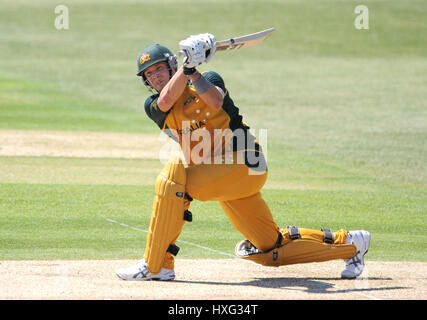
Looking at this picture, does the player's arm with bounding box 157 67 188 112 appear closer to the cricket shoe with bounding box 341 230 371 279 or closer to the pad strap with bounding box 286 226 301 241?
the pad strap with bounding box 286 226 301 241

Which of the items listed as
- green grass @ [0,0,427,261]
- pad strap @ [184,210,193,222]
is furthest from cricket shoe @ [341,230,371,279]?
pad strap @ [184,210,193,222]

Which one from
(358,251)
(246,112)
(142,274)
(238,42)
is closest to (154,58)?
(238,42)

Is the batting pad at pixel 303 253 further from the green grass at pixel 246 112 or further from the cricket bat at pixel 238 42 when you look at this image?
the cricket bat at pixel 238 42

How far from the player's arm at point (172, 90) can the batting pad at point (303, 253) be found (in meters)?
1.60

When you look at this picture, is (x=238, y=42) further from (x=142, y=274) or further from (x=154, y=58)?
(x=142, y=274)

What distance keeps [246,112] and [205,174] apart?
14.1 metres

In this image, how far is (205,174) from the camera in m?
6.15

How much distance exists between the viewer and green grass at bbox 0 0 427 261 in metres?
9.16

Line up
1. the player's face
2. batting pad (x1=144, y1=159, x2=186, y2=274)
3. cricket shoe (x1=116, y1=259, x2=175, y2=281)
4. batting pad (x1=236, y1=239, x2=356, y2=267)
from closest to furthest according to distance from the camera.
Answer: batting pad (x1=144, y1=159, x2=186, y2=274)
cricket shoe (x1=116, y1=259, x2=175, y2=281)
the player's face
batting pad (x1=236, y1=239, x2=356, y2=267)

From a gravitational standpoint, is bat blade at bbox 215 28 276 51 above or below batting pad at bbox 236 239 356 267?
above

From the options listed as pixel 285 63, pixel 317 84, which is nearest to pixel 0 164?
pixel 317 84

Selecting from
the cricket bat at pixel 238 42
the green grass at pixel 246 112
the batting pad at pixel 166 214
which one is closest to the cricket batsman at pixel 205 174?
Result: the batting pad at pixel 166 214

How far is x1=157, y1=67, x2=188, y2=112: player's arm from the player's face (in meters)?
0.31

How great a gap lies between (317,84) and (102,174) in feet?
44.0
